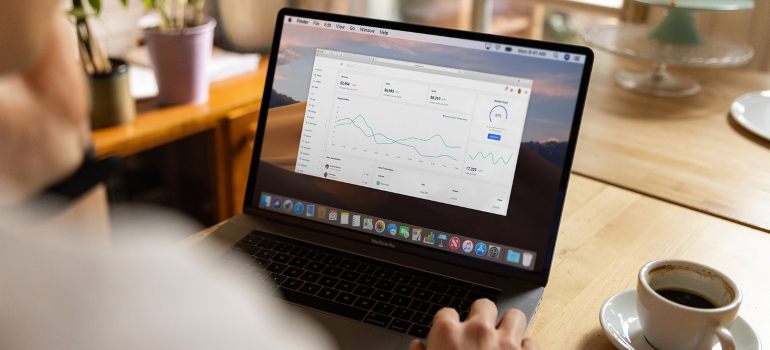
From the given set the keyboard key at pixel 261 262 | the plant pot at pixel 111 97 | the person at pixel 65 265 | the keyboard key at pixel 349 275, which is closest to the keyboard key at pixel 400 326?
the keyboard key at pixel 349 275

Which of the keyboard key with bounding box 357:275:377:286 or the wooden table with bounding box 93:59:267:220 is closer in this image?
the keyboard key with bounding box 357:275:377:286

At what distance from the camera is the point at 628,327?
0.90 metres

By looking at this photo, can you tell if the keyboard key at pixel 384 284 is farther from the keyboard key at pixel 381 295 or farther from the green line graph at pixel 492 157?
the green line graph at pixel 492 157

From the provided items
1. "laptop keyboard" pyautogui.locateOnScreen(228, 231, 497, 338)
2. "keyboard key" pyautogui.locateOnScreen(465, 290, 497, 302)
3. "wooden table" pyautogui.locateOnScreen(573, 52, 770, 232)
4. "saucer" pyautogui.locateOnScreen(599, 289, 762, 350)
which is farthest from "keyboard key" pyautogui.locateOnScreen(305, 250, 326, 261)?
"wooden table" pyautogui.locateOnScreen(573, 52, 770, 232)

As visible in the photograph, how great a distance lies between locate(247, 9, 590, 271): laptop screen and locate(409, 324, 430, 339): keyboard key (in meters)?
0.14

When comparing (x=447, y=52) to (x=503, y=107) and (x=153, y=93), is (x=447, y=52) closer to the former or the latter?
(x=503, y=107)

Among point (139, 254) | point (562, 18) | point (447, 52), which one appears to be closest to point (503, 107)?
point (447, 52)

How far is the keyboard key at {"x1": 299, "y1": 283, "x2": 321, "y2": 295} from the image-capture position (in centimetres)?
95

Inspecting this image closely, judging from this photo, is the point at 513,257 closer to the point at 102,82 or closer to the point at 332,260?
the point at 332,260

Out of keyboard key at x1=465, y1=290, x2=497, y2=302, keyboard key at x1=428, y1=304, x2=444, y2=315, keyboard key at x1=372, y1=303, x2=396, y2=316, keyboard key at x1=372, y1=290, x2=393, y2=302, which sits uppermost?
keyboard key at x1=465, y1=290, x2=497, y2=302

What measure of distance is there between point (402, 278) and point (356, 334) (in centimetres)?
12

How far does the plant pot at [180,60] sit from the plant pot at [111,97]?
10 centimetres

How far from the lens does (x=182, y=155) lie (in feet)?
7.16

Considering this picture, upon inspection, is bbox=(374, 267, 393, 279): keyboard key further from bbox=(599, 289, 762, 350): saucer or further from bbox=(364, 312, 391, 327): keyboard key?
bbox=(599, 289, 762, 350): saucer
